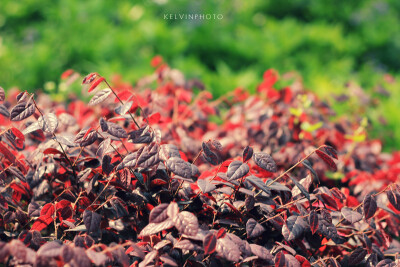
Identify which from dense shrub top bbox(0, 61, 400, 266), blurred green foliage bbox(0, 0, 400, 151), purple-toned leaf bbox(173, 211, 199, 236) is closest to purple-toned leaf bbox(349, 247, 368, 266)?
dense shrub top bbox(0, 61, 400, 266)

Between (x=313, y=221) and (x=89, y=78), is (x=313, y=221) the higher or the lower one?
the lower one

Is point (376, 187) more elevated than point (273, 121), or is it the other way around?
point (273, 121)

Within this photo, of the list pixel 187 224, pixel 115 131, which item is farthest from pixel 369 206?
pixel 115 131

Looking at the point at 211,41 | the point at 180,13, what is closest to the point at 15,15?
the point at 180,13

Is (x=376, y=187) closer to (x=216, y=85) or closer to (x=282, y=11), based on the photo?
(x=216, y=85)

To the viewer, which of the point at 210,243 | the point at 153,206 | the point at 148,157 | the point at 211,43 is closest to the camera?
the point at 210,243

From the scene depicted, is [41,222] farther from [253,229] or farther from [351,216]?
[351,216]
